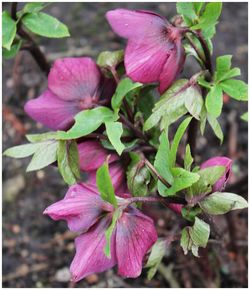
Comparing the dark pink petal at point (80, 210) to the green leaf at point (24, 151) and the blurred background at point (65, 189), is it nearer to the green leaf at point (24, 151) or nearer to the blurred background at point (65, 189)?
the green leaf at point (24, 151)

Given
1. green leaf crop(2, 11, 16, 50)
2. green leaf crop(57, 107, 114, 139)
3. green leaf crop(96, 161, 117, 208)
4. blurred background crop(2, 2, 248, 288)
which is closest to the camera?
green leaf crop(96, 161, 117, 208)

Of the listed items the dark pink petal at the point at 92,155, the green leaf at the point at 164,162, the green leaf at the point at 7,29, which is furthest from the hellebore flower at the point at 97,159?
the green leaf at the point at 7,29

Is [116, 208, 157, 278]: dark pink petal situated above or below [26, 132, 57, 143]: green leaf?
below

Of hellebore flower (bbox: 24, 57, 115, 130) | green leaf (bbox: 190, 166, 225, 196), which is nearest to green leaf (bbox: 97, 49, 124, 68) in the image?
hellebore flower (bbox: 24, 57, 115, 130)

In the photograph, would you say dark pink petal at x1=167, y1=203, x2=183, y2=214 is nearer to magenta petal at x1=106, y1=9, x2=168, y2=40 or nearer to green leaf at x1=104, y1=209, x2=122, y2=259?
green leaf at x1=104, y1=209, x2=122, y2=259

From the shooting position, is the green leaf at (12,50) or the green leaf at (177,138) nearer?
the green leaf at (177,138)

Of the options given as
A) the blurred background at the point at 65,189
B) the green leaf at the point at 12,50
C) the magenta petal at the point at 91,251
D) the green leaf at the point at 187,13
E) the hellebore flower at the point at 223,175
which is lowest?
the blurred background at the point at 65,189

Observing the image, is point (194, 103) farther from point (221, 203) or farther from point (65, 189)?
point (65, 189)

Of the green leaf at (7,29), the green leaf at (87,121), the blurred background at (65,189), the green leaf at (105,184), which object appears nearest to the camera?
the green leaf at (105,184)
